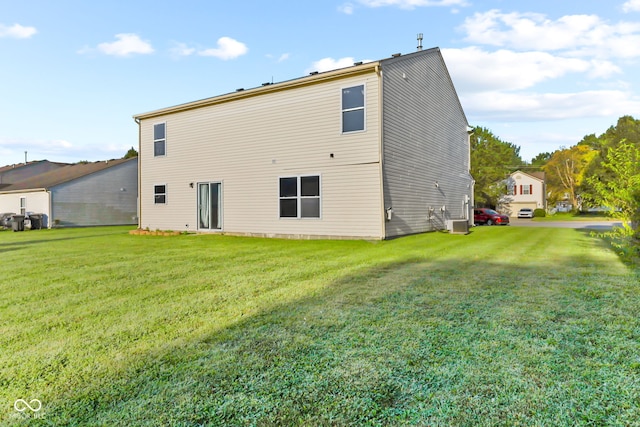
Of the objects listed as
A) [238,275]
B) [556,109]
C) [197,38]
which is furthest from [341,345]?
[556,109]

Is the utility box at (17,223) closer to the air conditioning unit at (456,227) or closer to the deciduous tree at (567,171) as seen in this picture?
the air conditioning unit at (456,227)

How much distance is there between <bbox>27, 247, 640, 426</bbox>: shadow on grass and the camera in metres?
1.80

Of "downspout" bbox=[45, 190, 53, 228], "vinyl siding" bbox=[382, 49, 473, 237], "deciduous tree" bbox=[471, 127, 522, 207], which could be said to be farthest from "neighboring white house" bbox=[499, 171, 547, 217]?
"downspout" bbox=[45, 190, 53, 228]

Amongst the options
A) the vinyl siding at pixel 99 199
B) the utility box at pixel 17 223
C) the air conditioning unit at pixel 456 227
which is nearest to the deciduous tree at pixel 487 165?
the air conditioning unit at pixel 456 227

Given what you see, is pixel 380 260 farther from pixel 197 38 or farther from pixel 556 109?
pixel 556 109

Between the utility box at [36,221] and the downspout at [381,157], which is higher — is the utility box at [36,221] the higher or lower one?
the lower one

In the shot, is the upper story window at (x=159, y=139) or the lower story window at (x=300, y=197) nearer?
the lower story window at (x=300, y=197)

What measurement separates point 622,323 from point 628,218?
4.71m

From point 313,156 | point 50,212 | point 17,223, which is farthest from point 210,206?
point 50,212

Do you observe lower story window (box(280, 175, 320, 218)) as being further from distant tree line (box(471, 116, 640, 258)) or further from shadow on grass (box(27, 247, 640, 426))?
shadow on grass (box(27, 247, 640, 426))

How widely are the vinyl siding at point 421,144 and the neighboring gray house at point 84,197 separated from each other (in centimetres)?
2062

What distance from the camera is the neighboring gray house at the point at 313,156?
11328mm

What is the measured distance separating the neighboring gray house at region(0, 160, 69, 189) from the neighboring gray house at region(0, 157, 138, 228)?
38.5ft

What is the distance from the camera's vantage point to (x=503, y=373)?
222 centimetres
